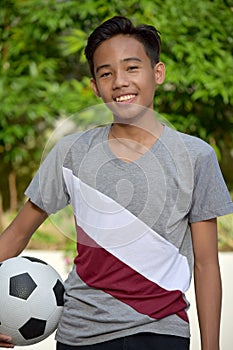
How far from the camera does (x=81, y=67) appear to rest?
24.4 feet

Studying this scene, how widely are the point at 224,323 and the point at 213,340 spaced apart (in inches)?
125

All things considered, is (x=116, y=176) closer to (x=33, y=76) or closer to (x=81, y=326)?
(x=81, y=326)

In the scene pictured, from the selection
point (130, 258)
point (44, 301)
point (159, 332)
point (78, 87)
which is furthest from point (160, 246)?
point (78, 87)

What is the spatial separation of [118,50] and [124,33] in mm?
72

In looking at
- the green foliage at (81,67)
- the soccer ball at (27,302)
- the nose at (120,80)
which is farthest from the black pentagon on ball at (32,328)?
the green foliage at (81,67)

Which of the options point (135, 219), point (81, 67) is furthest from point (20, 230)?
point (81, 67)

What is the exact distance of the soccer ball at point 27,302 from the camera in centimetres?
224

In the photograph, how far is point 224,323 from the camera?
526cm

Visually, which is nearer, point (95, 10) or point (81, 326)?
point (81, 326)

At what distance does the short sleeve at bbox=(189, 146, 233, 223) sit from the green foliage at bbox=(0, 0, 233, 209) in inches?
172

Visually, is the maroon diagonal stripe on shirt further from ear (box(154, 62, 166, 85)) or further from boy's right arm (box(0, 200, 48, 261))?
ear (box(154, 62, 166, 85))

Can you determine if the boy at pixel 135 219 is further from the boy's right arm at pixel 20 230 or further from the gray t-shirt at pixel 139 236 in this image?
the boy's right arm at pixel 20 230

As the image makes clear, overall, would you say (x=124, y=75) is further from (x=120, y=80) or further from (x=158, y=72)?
(x=158, y=72)

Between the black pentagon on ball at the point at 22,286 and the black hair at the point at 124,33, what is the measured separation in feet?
1.93
